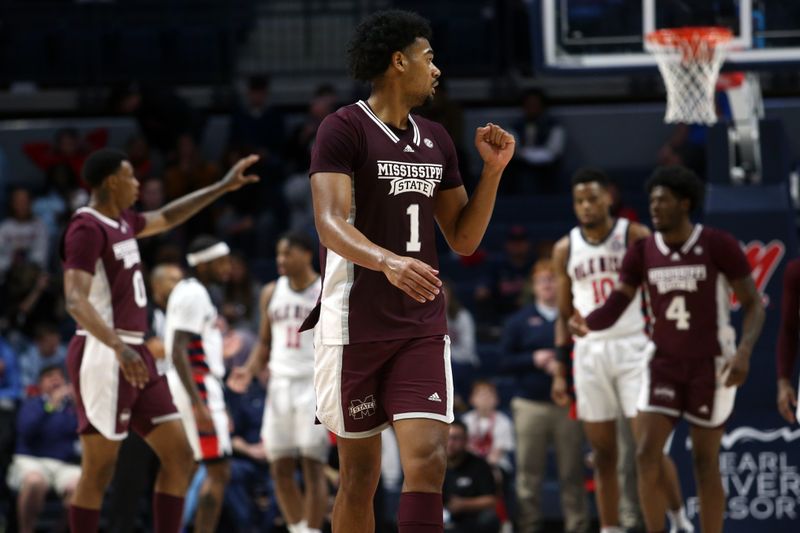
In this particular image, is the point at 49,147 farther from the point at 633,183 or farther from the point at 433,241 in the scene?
the point at 433,241

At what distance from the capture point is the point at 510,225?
14.9 m

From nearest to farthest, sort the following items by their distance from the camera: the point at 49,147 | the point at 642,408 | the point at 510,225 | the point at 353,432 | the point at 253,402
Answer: the point at 353,432 < the point at 642,408 < the point at 253,402 < the point at 510,225 < the point at 49,147

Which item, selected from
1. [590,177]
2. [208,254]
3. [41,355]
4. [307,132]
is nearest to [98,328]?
[208,254]

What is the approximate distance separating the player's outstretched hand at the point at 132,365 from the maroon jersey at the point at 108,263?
1.16ft

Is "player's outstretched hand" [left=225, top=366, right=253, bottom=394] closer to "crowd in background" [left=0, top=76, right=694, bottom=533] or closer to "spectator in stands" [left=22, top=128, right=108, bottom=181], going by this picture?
"crowd in background" [left=0, top=76, right=694, bottom=533]

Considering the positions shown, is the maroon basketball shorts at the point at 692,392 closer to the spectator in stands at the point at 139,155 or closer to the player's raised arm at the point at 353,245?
the player's raised arm at the point at 353,245

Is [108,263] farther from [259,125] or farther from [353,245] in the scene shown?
[259,125]

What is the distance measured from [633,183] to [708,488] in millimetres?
→ 8239

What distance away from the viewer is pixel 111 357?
24.0 feet

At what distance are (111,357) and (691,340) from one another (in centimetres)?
313

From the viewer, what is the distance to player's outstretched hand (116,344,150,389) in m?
6.98

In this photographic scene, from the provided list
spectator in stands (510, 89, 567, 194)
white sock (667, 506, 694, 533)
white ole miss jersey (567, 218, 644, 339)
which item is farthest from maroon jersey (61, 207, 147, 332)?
spectator in stands (510, 89, 567, 194)

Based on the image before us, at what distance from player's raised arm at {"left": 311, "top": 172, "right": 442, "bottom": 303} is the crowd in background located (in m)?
4.96

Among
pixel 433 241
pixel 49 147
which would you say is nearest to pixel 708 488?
pixel 433 241
